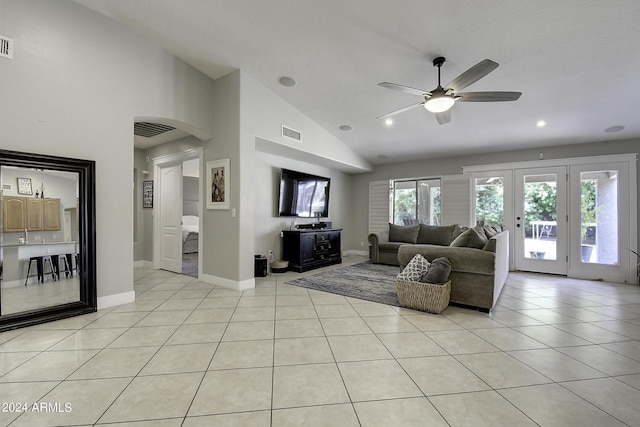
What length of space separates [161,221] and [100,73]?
9.28ft

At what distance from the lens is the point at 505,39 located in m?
2.74

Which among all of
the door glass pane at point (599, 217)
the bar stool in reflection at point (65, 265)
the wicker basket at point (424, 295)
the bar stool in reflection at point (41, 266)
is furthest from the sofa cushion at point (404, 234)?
the bar stool in reflection at point (41, 266)

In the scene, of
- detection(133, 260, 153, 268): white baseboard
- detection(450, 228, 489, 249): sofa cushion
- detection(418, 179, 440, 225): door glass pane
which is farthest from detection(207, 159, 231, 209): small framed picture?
detection(418, 179, 440, 225): door glass pane

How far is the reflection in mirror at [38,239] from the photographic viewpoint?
2508mm

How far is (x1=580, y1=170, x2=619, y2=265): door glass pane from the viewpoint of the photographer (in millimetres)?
4641

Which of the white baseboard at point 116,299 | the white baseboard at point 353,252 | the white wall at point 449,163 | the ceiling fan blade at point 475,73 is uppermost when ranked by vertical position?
the ceiling fan blade at point 475,73

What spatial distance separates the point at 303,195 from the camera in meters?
5.66

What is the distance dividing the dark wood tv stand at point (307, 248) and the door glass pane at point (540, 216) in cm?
394

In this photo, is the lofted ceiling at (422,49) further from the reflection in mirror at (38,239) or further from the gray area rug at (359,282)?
the gray area rug at (359,282)

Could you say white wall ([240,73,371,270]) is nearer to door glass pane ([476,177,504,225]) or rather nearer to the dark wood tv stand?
the dark wood tv stand

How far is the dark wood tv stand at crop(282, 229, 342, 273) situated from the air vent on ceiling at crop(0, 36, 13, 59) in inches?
158

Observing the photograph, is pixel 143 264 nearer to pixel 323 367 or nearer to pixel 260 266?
pixel 260 266

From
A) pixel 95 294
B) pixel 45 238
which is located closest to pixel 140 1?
pixel 45 238

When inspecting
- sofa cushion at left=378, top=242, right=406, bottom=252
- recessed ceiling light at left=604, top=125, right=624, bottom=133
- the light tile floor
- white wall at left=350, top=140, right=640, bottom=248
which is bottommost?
the light tile floor
